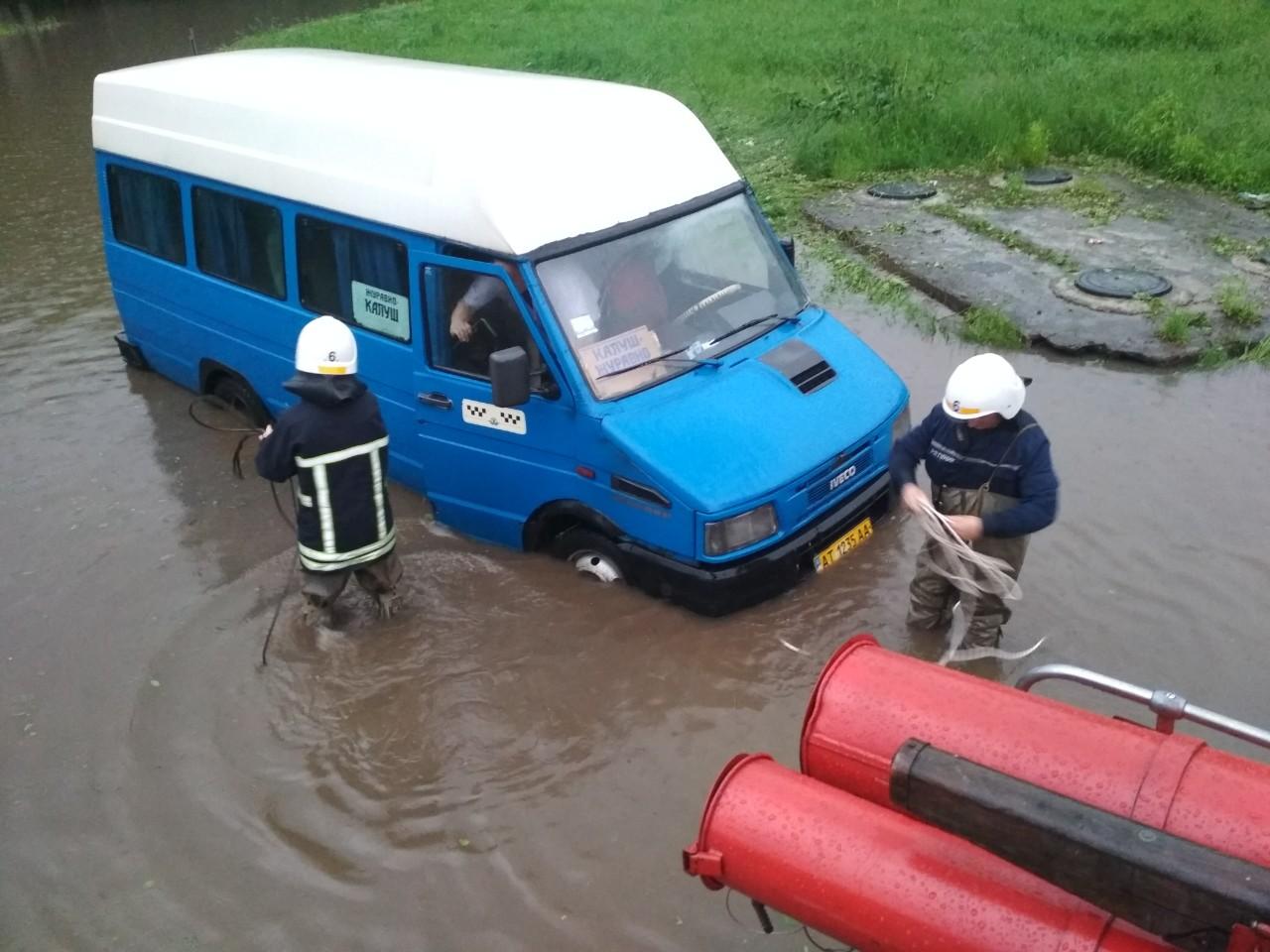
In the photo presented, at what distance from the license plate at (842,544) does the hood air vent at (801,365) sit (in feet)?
2.59

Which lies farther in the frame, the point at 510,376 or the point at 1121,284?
the point at 1121,284

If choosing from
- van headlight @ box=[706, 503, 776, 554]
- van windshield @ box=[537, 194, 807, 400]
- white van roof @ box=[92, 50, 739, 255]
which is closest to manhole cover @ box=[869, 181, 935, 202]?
white van roof @ box=[92, 50, 739, 255]

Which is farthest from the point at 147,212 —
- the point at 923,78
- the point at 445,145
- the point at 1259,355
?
the point at 923,78

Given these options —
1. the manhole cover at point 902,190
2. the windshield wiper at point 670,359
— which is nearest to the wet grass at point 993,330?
the manhole cover at point 902,190

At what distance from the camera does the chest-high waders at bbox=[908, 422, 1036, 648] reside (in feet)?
16.1

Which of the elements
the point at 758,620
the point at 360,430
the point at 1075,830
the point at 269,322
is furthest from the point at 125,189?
the point at 1075,830

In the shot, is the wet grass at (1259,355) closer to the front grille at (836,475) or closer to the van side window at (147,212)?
the front grille at (836,475)

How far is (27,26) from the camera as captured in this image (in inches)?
1300

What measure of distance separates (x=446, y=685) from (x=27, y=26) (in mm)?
35306

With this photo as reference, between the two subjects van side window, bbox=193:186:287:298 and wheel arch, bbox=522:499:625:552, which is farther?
van side window, bbox=193:186:287:298

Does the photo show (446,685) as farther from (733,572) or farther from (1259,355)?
(1259,355)

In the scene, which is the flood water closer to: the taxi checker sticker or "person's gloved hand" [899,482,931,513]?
the taxi checker sticker

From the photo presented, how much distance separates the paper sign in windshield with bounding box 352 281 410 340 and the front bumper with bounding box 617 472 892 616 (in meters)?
1.86

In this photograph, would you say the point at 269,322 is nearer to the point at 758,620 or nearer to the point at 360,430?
the point at 360,430
